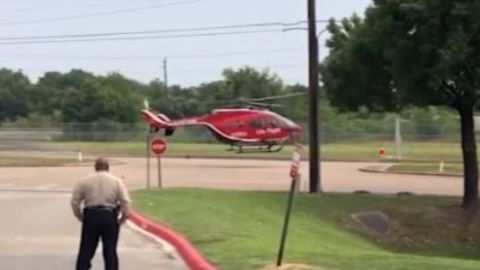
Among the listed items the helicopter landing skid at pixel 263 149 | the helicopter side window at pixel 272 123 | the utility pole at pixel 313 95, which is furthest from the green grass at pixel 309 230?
the helicopter landing skid at pixel 263 149

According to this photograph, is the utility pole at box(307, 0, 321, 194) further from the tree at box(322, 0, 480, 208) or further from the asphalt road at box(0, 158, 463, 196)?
the asphalt road at box(0, 158, 463, 196)

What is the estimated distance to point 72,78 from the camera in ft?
453

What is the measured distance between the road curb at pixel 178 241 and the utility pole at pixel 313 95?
373 inches

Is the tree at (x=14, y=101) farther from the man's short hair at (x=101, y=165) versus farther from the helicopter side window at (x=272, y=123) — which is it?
the man's short hair at (x=101, y=165)

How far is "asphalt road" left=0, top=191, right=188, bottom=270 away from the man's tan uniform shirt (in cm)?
234

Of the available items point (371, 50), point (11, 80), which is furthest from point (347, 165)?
point (11, 80)

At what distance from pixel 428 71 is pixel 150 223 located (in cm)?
907

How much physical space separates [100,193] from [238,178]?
99.5 feet

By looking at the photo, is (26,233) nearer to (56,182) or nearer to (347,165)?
(56,182)

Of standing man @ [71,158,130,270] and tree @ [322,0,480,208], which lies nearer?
standing man @ [71,158,130,270]

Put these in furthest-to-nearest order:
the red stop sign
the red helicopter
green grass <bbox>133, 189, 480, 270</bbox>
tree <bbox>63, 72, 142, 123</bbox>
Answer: tree <bbox>63, 72, 142, 123</bbox> → the red helicopter → the red stop sign → green grass <bbox>133, 189, 480, 270</bbox>

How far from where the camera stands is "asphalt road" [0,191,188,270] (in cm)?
1381

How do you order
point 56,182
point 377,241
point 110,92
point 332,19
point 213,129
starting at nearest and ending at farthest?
1. point 377,241
2. point 332,19
3. point 56,182
4. point 213,129
5. point 110,92

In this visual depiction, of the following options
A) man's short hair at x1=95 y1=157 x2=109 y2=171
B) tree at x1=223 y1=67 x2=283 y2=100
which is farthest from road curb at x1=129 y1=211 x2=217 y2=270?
tree at x1=223 y1=67 x2=283 y2=100
